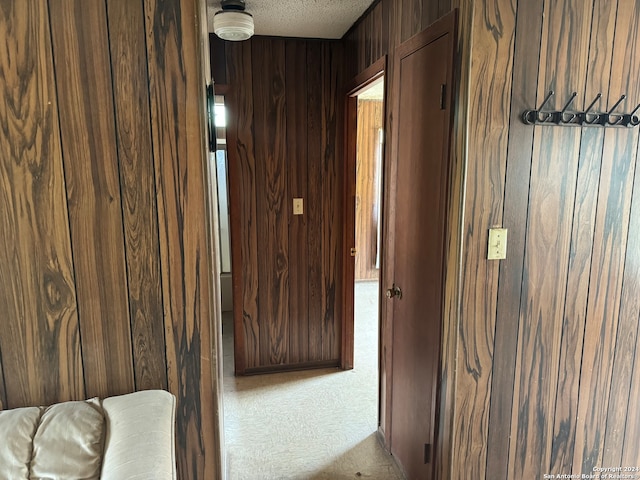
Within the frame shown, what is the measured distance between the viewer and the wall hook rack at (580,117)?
1.56m

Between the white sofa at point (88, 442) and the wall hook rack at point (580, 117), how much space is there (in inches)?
64.1

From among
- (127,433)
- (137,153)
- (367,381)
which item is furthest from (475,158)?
(367,381)

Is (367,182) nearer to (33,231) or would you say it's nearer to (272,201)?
(272,201)

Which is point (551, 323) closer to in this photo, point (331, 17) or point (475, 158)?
point (475, 158)

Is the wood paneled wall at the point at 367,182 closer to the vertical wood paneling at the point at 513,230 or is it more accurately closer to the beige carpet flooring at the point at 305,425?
the beige carpet flooring at the point at 305,425

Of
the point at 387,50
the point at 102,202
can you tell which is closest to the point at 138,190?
the point at 102,202

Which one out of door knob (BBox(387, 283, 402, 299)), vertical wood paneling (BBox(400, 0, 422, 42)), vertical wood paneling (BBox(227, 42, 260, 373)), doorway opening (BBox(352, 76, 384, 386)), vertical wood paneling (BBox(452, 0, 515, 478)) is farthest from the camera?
doorway opening (BBox(352, 76, 384, 386))

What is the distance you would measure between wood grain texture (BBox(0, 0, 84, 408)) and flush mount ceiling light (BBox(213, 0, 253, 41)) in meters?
1.11

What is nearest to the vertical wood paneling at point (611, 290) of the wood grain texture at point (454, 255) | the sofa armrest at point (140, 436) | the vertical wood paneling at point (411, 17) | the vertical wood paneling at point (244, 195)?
the wood grain texture at point (454, 255)

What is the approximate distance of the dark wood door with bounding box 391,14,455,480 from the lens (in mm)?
1666

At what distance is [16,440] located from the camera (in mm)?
1212

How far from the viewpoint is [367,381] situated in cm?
313

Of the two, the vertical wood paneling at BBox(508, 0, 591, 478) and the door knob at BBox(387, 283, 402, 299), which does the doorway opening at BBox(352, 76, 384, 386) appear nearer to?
the door knob at BBox(387, 283, 402, 299)

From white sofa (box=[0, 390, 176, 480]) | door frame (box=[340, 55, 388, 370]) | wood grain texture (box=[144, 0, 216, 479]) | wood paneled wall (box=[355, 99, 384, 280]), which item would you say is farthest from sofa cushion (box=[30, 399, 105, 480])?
wood paneled wall (box=[355, 99, 384, 280])
